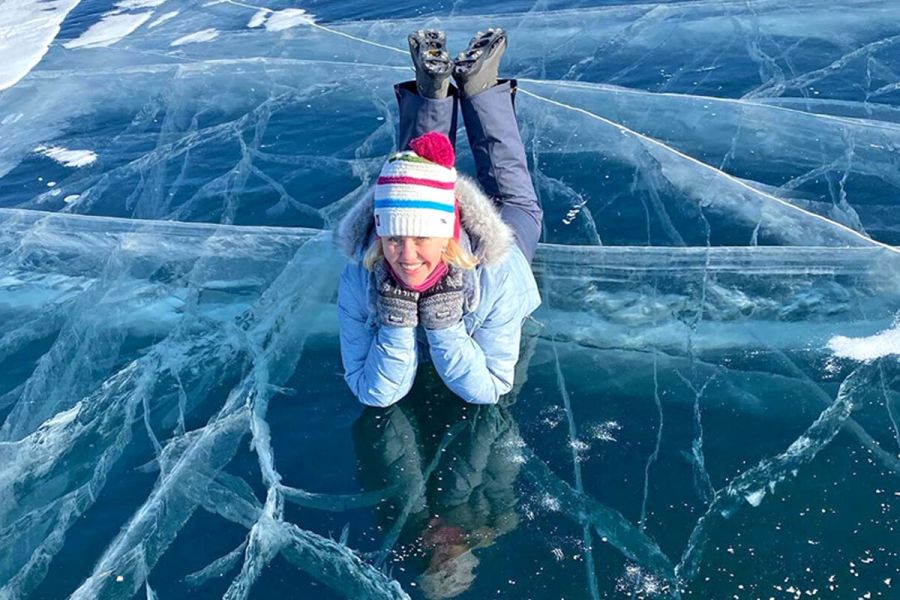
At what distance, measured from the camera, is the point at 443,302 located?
8.95 feet

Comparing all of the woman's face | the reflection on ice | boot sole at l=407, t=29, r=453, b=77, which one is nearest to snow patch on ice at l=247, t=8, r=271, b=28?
the reflection on ice

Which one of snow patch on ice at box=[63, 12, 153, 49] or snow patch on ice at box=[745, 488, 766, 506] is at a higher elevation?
snow patch on ice at box=[745, 488, 766, 506]

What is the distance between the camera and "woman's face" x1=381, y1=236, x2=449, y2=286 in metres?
2.61

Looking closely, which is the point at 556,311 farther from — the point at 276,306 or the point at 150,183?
the point at 150,183

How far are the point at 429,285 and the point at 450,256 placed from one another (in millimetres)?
106

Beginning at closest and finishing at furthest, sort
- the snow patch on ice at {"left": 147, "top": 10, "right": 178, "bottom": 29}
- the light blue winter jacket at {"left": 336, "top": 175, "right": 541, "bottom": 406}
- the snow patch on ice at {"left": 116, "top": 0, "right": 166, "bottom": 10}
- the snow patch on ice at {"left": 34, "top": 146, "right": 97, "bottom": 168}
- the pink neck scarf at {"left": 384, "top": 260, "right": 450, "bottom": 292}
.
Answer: the pink neck scarf at {"left": 384, "top": 260, "right": 450, "bottom": 292} < the light blue winter jacket at {"left": 336, "top": 175, "right": 541, "bottom": 406} < the snow patch on ice at {"left": 34, "top": 146, "right": 97, "bottom": 168} < the snow patch on ice at {"left": 147, "top": 10, "right": 178, "bottom": 29} < the snow patch on ice at {"left": 116, "top": 0, "right": 166, "bottom": 10}

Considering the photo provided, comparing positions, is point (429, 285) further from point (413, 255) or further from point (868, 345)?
point (868, 345)

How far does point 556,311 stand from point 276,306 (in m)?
1.14

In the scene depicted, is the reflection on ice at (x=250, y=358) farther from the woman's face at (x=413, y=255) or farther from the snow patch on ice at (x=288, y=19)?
the snow patch on ice at (x=288, y=19)

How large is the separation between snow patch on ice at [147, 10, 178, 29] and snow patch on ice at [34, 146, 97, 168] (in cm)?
216

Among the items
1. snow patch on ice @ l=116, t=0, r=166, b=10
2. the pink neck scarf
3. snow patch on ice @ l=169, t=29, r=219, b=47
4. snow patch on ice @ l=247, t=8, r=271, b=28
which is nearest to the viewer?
the pink neck scarf

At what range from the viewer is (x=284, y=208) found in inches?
174

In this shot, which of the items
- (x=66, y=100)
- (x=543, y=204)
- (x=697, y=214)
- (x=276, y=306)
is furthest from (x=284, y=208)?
(x=66, y=100)

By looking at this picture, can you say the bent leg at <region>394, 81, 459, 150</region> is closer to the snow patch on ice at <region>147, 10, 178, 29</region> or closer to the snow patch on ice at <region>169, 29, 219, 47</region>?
the snow patch on ice at <region>169, 29, 219, 47</region>
